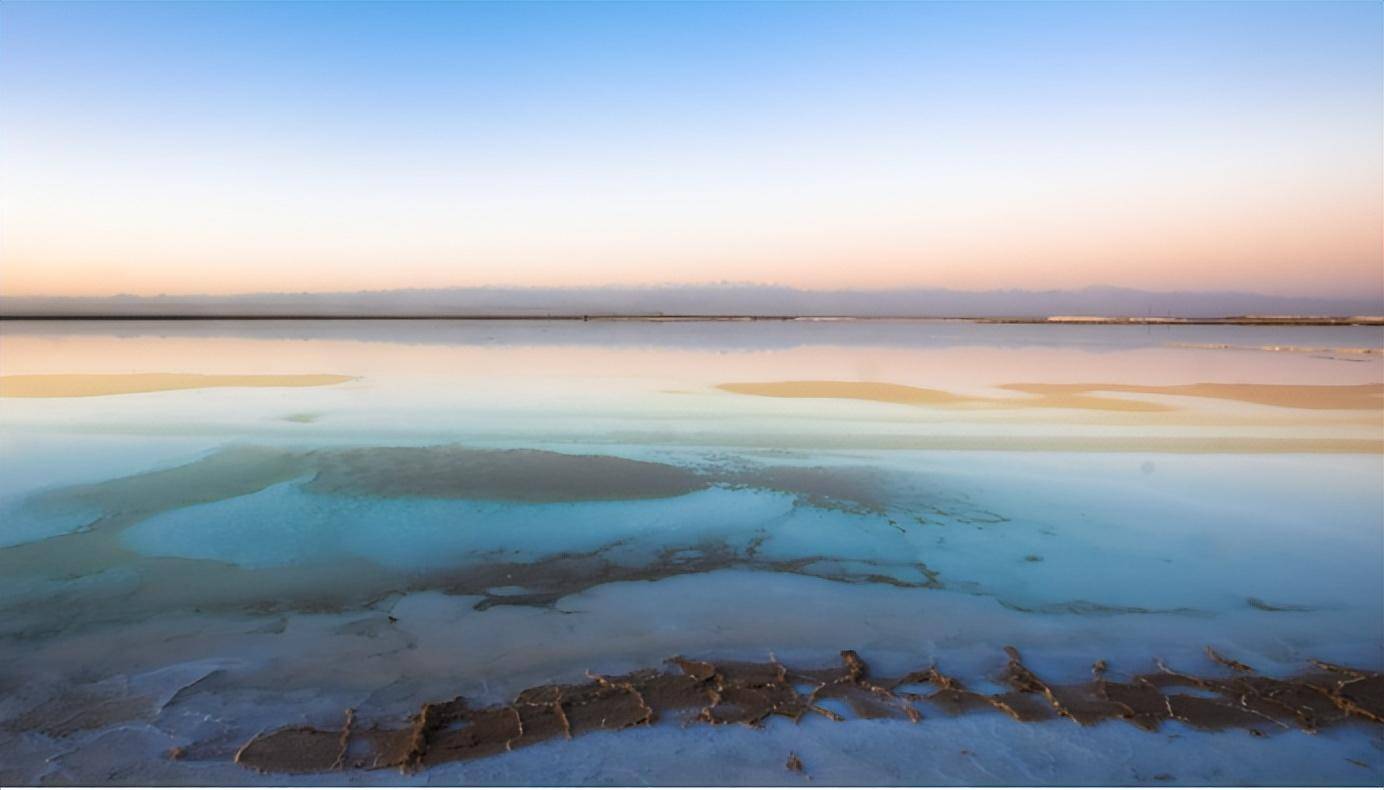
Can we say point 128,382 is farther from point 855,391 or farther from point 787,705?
point 787,705

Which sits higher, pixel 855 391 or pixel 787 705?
pixel 855 391

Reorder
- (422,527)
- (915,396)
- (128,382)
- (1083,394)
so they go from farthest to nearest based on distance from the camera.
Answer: (128,382)
(1083,394)
(915,396)
(422,527)

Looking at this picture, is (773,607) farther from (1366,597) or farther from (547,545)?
(1366,597)

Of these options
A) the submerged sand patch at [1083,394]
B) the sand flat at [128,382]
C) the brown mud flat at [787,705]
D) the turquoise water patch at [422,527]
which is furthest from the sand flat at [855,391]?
the brown mud flat at [787,705]

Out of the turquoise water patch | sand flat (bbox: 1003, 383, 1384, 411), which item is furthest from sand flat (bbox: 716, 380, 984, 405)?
the turquoise water patch

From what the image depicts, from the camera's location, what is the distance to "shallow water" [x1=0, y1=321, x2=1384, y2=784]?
3447mm

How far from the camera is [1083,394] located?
16.0m

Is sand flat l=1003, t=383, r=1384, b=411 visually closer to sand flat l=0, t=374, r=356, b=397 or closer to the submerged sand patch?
the submerged sand patch

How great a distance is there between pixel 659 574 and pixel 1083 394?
1368 cm

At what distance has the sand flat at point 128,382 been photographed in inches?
592

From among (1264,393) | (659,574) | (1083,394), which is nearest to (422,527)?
(659,574)

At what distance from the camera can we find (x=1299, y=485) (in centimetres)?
835

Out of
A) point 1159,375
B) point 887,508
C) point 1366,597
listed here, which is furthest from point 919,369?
point 1366,597

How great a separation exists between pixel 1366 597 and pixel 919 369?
56.3ft
